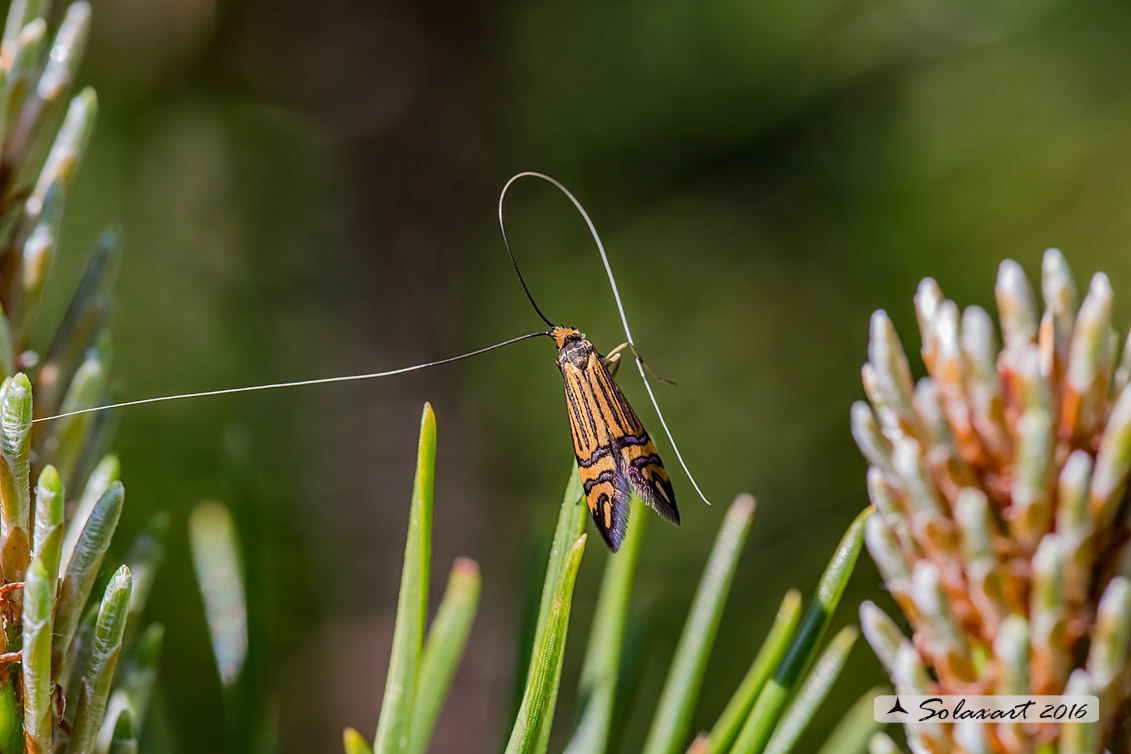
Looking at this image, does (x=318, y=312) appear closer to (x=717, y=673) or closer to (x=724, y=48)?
(x=724, y=48)

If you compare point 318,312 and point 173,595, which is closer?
point 173,595

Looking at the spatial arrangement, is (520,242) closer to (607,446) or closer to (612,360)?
(612,360)

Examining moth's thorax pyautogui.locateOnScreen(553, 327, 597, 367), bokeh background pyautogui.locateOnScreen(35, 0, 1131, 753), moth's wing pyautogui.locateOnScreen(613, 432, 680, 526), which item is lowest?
moth's wing pyautogui.locateOnScreen(613, 432, 680, 526)

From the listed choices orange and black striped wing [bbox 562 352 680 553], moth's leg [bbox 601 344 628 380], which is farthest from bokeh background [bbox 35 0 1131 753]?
orange and black striped wing [bbox 562 352 680 553]

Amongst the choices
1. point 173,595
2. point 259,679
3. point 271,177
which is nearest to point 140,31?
point 271,177

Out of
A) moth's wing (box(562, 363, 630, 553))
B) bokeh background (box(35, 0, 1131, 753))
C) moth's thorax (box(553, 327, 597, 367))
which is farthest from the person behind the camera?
bokeh background (box(35, 0, 1131, 753))

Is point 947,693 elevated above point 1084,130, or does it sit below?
below

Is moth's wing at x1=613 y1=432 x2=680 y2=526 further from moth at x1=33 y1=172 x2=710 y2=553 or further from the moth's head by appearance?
the moth's head

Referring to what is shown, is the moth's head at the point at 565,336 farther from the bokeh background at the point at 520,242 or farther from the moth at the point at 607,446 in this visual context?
the bokeh background at the point at 520,242

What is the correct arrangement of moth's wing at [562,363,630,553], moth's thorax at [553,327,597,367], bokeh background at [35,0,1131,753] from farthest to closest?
bokeh background at [35,0,1131,753] → moth's thorax at [553,327,597,367] → moth's wing at [562,363,630,553]
